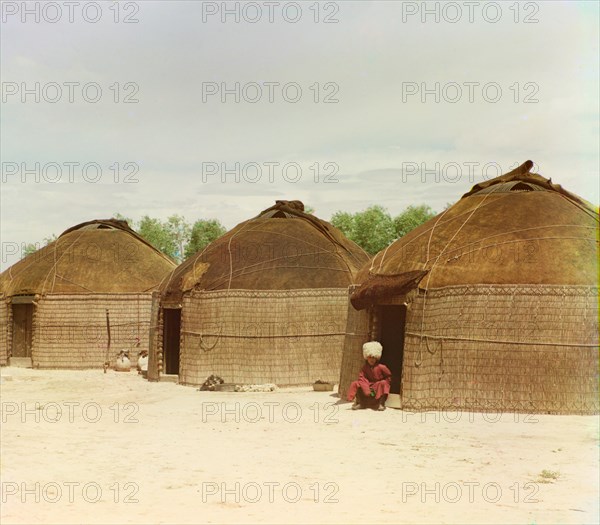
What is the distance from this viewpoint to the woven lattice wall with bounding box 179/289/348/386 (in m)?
15.8

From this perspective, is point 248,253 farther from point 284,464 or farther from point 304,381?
point 284,464

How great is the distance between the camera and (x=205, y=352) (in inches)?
636

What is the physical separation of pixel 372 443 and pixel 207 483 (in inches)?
91.0

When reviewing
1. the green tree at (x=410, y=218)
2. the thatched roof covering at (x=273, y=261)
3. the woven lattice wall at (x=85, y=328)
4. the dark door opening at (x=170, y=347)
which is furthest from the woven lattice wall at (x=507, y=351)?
the green tree at (x=410, y=218)

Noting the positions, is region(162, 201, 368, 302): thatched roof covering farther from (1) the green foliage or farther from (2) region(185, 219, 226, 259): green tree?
(2) region(185, 219, 226, 259): green tree

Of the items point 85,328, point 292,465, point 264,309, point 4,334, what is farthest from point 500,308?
point 4,334

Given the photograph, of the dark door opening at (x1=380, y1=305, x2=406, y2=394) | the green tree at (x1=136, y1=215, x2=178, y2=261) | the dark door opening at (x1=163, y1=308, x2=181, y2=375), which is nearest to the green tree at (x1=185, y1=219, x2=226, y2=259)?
the green tree at (x1=136, y1=215, x2=178, y2=261)

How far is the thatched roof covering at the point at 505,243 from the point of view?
11484 millimetres

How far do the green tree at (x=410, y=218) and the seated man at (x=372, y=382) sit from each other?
23.1 meters

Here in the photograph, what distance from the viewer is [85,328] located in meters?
21.3

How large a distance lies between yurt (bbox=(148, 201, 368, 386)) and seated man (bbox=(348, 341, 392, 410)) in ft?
13.0

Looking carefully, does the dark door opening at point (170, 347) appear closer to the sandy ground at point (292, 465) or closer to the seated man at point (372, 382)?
the sandy ground at point (292, 465)

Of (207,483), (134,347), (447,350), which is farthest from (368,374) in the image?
(134,347)

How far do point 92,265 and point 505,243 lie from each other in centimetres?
1295
